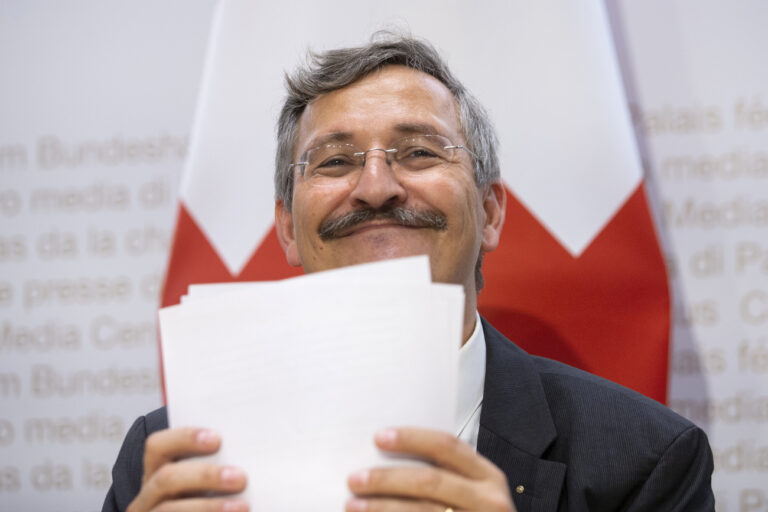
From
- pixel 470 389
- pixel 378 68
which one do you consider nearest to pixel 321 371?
pixel 470 389

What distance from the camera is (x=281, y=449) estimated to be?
2.42 ft

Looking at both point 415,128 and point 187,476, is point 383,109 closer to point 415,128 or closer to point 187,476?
point 415,128

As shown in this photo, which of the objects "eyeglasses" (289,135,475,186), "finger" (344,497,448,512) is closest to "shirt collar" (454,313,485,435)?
"eyeglasses" (289,135,475,186)

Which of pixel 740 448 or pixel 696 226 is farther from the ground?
pixel 696 226

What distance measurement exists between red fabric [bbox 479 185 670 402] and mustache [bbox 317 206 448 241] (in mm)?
514

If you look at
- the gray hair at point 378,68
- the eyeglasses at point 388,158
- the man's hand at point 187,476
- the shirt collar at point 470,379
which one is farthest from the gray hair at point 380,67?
the man's hand at point 187,476

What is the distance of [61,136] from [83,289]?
1.68 ft

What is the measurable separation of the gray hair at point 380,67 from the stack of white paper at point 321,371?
31.0 inches

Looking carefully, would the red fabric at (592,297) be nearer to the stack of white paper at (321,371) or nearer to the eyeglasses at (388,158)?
the eyeglasses at (388,158)

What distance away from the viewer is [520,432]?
49.4 inches

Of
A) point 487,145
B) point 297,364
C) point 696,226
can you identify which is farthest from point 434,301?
point 696,226

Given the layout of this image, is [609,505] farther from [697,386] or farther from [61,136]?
[61,136]

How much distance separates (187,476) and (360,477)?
0.69 ft

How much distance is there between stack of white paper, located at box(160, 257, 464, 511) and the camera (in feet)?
2.32
